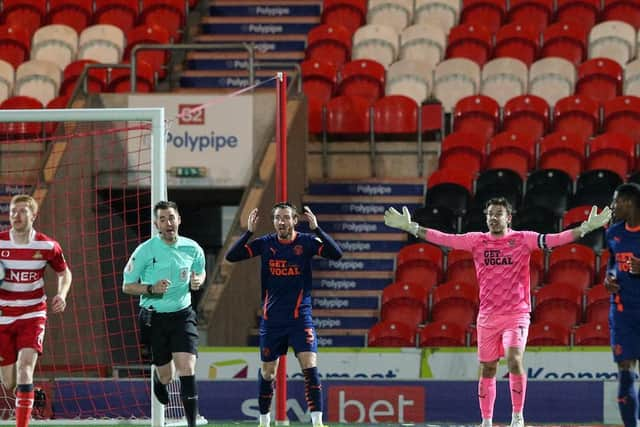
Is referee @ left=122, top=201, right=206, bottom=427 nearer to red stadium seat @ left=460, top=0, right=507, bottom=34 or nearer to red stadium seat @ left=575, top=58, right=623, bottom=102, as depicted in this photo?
red stadium seat @ left=575, top=58, right=623, bottom=102

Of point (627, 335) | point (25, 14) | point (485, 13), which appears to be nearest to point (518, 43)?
point (485, 13)

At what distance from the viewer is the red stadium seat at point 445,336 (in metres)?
17.1

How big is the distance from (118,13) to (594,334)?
929 centimetres

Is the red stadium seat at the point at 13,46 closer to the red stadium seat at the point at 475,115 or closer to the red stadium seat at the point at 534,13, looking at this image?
the red stadium seat at the point at 475,115

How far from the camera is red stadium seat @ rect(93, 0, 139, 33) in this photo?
22766 millimetres

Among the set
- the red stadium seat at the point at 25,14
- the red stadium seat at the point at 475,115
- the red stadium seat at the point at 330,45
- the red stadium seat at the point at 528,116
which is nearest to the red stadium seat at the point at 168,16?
the red stadium seat at the point at 25,14

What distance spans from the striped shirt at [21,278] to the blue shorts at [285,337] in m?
1.91

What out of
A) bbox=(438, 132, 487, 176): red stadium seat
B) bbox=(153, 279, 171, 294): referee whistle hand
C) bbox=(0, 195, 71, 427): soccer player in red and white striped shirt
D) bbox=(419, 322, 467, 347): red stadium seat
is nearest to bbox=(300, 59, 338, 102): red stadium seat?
bbox=(438, 132, 487, 176): red stadium seat

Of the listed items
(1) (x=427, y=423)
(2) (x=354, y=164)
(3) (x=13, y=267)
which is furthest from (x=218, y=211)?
(3) (x=13, y=267)

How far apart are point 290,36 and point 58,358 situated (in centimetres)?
705

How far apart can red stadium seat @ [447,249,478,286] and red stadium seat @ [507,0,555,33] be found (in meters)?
A: 5.00

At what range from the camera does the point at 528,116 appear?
66.0 ft

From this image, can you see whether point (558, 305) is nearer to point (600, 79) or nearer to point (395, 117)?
point (395, 117)

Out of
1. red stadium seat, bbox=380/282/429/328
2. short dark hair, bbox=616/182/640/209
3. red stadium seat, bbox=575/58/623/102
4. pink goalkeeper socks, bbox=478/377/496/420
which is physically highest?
red stadium seat, bbox=575/58/623/102
